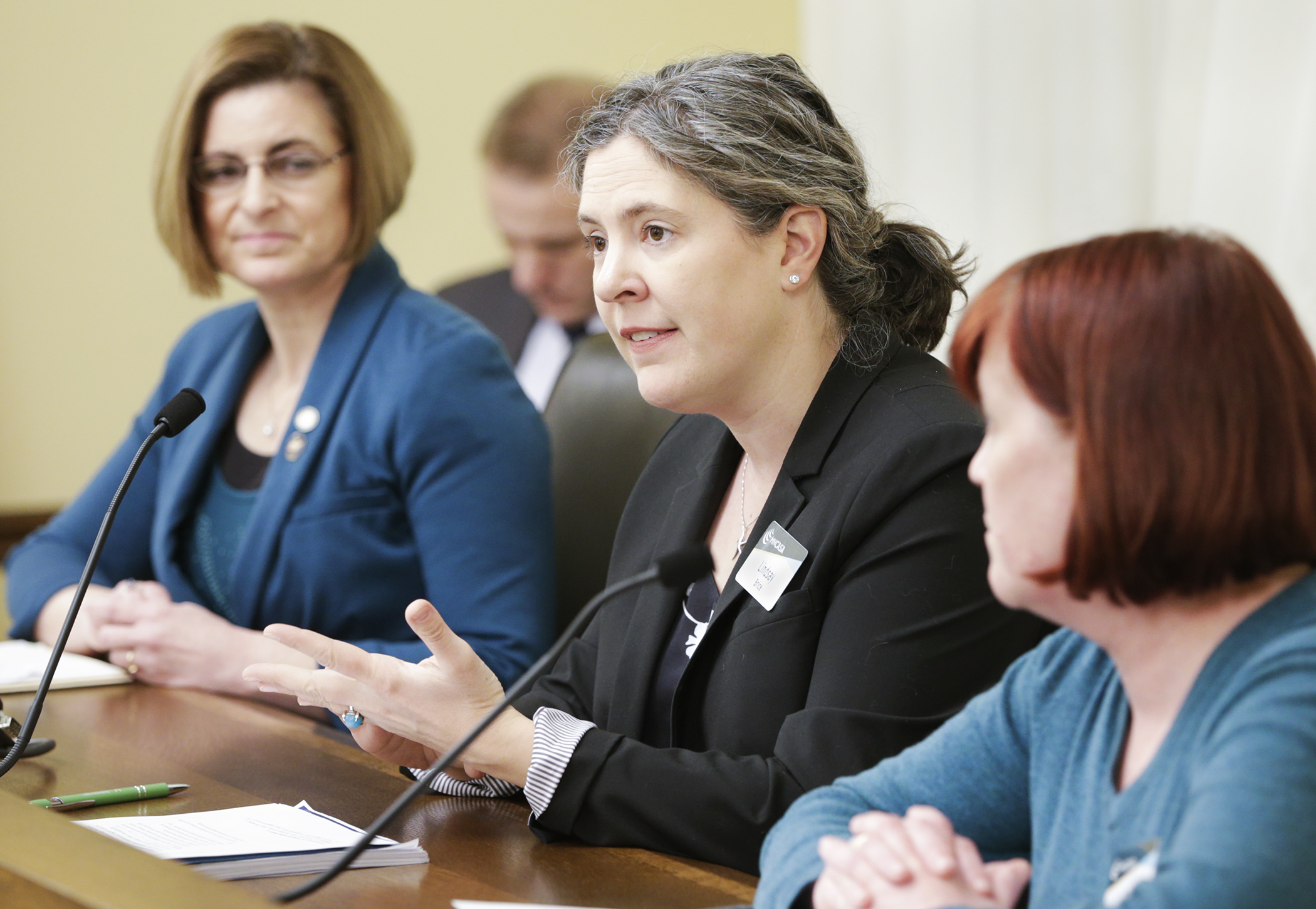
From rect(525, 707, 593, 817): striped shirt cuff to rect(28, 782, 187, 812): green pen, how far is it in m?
0.39

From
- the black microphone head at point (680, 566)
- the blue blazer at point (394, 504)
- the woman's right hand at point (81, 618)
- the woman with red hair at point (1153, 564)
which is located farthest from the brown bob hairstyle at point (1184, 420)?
the woman's right hand at point (81, 618)

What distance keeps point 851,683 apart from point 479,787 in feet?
1.34

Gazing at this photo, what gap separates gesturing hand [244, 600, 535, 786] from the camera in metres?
1.23

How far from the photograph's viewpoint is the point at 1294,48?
2.68 metres

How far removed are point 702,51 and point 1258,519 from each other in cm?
101

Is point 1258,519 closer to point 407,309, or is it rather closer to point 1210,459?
point 1210,459

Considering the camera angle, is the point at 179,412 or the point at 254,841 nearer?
the point at 254,841

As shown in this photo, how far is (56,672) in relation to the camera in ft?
6.36

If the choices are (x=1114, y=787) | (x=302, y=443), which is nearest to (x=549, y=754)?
(x=1114, y=787)

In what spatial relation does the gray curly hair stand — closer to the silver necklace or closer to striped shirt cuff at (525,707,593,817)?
the silver necklace

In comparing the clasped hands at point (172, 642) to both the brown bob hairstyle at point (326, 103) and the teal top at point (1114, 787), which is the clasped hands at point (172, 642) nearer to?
the brown bob hairstyle at point (326, 103)

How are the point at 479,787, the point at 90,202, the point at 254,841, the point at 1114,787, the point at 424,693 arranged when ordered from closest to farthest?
the point at 1114,787 < the point at 254,841 < the point at 424,693 < the point at 479,787 < the point at 90,202

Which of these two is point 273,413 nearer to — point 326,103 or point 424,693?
point 326,103

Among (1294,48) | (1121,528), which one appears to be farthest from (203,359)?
(1294,48)
